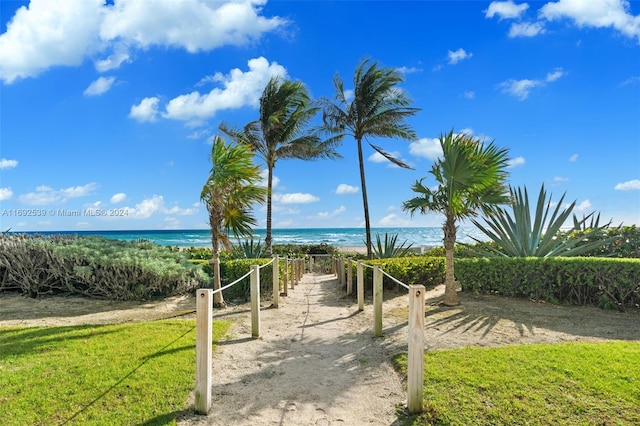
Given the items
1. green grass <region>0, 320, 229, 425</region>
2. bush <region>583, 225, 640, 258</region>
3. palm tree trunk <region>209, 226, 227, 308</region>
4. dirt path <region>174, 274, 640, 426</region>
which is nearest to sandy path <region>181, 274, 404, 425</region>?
dirt path <region>174, 274, 640, 426</region>

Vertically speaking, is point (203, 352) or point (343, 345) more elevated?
point (203, 352)

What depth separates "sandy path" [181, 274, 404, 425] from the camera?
3895 mm

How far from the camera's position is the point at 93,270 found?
10500 millimetres

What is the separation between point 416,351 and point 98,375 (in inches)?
144

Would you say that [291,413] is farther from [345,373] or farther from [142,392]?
[142,392]

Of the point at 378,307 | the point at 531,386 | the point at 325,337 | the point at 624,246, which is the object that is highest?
the point at 624,246

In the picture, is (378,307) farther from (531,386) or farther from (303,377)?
(531,386)

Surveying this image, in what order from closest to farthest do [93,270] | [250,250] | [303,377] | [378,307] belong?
[303,377] → [378,307] → [93,270] → [250,250]

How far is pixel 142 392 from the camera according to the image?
4254mm

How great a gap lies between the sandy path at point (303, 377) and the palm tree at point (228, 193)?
8.34ft

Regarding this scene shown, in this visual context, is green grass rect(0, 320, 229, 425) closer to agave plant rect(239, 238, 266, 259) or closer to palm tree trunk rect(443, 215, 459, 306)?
Answer: palm tree trunk rect(443, 215, 459, 306)

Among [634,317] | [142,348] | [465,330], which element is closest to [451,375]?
[465,330]

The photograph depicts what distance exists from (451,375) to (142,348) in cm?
413

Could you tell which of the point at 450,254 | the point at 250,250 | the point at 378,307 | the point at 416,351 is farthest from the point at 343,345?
the point at 250,250
